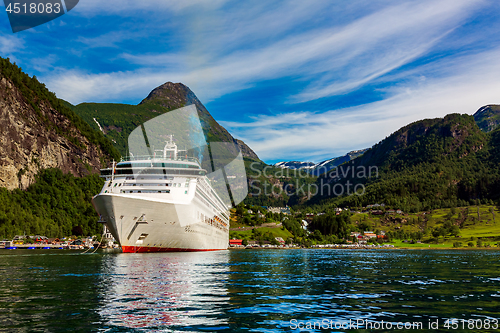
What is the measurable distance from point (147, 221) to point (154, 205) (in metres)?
3.14

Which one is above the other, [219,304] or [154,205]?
[154,205]

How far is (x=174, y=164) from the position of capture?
74.4m

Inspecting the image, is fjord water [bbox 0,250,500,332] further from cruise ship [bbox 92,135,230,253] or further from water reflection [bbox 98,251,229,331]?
cruise ship [bbox 92,135,230,253]

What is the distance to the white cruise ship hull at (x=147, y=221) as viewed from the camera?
6003 centimetres

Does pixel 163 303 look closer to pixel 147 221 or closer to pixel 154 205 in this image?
pixel 154 205

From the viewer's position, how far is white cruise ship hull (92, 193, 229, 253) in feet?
197

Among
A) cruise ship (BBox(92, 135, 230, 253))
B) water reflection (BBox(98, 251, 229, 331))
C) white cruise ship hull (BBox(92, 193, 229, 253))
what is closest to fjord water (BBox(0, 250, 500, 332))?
water reflection (BBox(98, 251, 229, 331))

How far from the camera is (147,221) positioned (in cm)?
6156

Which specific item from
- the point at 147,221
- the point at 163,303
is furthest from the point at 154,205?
the point at 163,303

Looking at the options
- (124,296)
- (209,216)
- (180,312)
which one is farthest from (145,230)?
(180,312)

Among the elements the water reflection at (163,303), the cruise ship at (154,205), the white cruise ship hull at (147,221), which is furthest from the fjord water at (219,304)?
the cruise ship at (154,205)

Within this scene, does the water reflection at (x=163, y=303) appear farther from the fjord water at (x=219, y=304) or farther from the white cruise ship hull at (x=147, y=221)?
the white cruise ship hull at (x=147, y=221)

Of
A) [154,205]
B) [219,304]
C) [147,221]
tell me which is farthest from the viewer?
[147,221]

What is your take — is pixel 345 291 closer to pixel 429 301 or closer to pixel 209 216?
pixel 429 301
